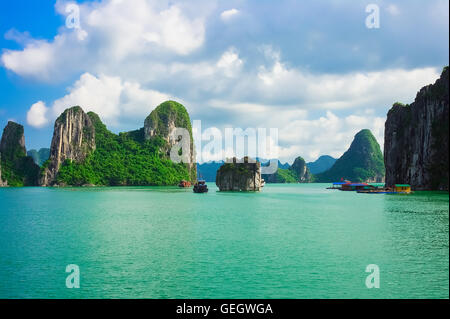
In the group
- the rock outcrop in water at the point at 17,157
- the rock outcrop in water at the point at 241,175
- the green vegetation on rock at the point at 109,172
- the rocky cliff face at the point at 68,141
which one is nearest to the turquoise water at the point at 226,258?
the rock outcrop in water at the point at 241,175

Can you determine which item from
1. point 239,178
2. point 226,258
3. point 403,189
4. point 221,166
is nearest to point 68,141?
point 221,166

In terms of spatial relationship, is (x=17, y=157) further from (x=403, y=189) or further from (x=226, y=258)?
(x=226, y=258)

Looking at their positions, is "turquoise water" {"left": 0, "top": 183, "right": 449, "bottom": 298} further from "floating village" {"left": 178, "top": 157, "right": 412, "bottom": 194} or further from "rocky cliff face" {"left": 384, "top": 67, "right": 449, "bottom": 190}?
"rocky cliff face" {"left": 384, "top": 67, "right": 449, "bottom": 190}

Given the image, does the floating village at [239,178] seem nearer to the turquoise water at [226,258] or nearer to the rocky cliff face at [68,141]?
the turquoise water at [226,258]
